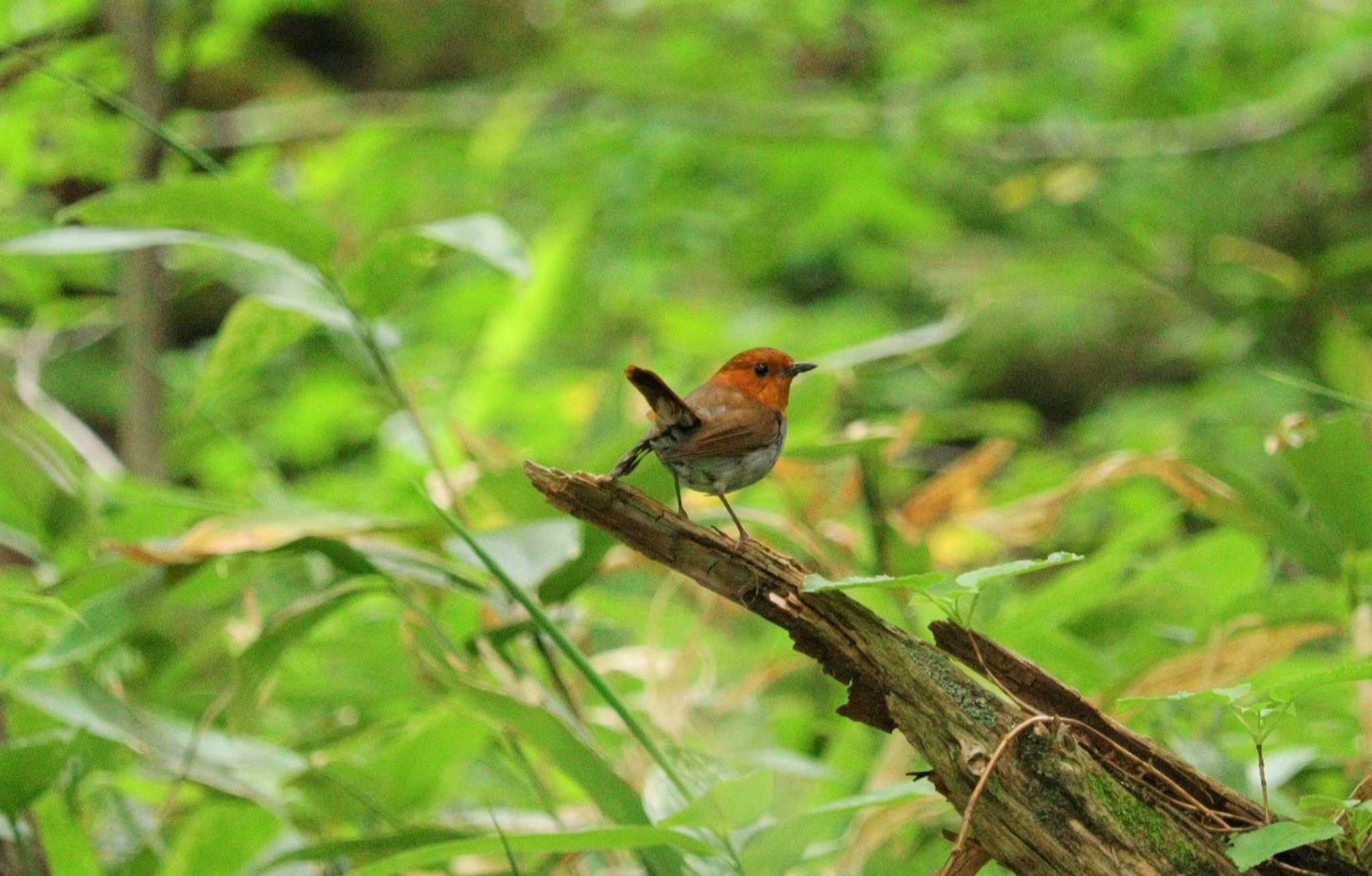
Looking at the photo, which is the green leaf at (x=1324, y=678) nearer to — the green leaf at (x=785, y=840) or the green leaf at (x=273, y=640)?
the green leaf at (x=785, y=840)

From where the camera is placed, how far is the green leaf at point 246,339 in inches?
56.4

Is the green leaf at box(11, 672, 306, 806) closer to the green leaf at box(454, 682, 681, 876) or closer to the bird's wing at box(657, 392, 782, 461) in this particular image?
the green leaf at box(454, 682, 681, 876)

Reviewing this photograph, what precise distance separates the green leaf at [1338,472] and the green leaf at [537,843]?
657mm

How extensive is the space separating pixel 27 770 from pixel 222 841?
41cm

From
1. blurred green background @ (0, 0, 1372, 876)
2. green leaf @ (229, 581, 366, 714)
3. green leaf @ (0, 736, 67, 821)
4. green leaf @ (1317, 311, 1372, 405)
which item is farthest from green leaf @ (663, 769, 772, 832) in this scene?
green leaf @ (1317, 311, 1372, 405)

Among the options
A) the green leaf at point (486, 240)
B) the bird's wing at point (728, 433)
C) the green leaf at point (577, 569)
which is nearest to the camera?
the bird's wing at point (728, 433)

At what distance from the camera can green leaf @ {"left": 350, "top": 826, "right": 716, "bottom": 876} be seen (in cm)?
92

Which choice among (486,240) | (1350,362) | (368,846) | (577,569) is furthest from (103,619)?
(1350,362)

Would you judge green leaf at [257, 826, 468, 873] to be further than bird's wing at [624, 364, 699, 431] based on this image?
Yes

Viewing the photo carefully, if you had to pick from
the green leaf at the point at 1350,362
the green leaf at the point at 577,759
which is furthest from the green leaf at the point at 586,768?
the green leaf at the point at 1350,362

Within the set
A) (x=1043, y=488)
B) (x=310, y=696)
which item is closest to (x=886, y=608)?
(x=310, y=696)

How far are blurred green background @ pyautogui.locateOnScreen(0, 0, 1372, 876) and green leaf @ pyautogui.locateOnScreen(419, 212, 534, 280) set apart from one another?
1 centimetres

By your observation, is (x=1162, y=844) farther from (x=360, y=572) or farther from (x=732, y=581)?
(x=360, y=572)

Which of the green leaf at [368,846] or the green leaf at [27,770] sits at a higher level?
the green leaf at [27,770]
